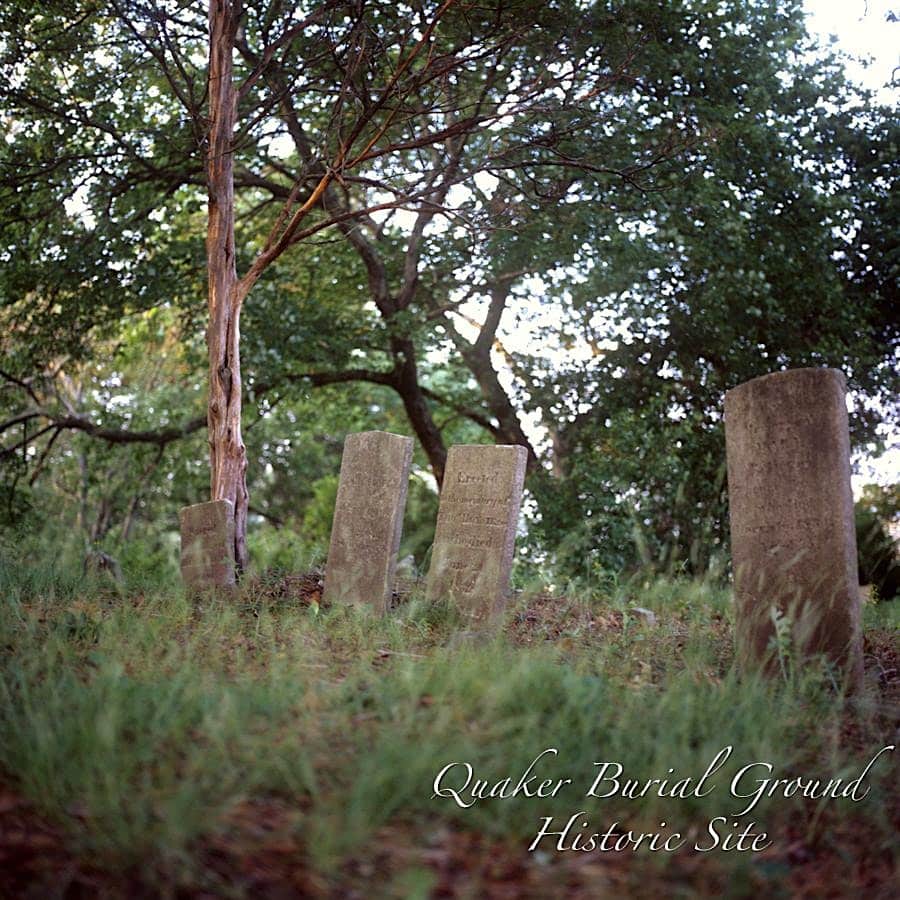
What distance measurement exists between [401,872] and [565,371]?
1136 cm

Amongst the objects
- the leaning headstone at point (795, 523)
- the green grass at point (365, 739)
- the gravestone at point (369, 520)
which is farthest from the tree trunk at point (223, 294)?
the leaning headstone at point (795, 523)

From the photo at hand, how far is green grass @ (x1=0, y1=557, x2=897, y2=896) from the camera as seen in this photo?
325cm

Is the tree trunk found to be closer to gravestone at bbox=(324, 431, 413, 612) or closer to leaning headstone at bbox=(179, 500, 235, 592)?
leaning headstone at bbox=(179, 500, 235, 592)

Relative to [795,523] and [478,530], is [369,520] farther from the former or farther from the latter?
[795,523]

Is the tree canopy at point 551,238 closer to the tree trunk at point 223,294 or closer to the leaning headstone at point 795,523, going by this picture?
the tree trunk at point 223,294

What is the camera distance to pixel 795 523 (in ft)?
19.8

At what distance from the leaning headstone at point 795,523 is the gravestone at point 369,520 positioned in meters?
2.85

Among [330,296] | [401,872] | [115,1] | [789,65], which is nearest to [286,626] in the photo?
[401,872]

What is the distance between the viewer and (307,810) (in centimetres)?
344

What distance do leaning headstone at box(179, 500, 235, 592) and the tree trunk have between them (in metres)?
0.34

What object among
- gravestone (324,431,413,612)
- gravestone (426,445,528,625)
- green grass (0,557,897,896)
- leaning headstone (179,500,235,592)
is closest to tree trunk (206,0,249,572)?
leaning headstone (179,500,235,592)

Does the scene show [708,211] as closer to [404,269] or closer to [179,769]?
[404,269]

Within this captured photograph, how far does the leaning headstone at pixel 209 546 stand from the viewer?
329 inches

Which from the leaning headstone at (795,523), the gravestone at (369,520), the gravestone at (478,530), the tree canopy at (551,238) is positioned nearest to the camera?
the leaning headstone at (795,523)
